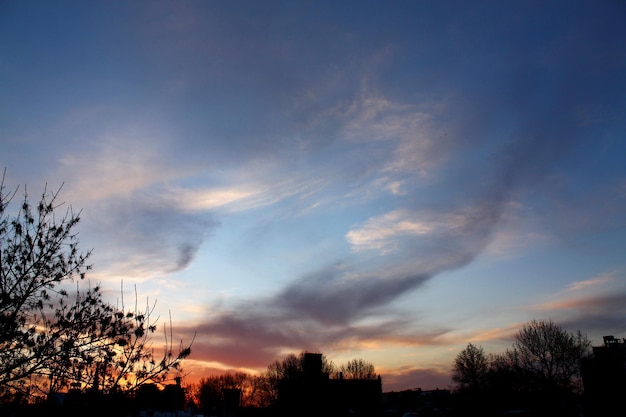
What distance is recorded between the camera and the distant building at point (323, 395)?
4628 cm

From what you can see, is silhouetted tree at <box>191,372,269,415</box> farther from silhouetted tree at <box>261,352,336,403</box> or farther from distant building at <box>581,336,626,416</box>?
distant building at <box>581,336,626,416</box>

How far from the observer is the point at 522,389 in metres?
68.2

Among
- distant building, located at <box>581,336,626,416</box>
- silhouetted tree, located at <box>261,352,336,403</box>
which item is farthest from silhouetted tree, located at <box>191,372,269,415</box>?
distant building, located at <box>581,336,626,416</box>

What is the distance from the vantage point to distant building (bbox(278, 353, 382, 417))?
152 feet

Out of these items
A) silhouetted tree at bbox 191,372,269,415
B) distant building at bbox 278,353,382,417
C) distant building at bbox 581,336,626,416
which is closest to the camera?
distant building at bbox 581,336,626,416

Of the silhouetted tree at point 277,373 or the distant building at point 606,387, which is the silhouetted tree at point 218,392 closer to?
the silhouetted tree at point 277,373

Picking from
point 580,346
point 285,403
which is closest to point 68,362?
point 285,403

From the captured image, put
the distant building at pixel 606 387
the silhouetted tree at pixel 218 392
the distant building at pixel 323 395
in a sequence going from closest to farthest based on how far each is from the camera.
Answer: the distant building at pixel 606 387
the distant building at pixel 323 395
the silhouetted tree at pixel 218 392

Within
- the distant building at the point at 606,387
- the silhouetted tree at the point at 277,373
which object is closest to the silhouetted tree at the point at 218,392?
the silhouetted tree at the point at 277,373

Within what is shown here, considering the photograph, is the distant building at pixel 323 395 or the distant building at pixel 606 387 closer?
the distant building at pixel 606 387

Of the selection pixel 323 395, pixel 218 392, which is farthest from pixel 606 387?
pixel 218 392

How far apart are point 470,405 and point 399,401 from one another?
60782mm

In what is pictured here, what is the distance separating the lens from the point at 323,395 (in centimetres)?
5031

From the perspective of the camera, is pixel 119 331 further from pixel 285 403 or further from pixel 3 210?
pixel 285 403
